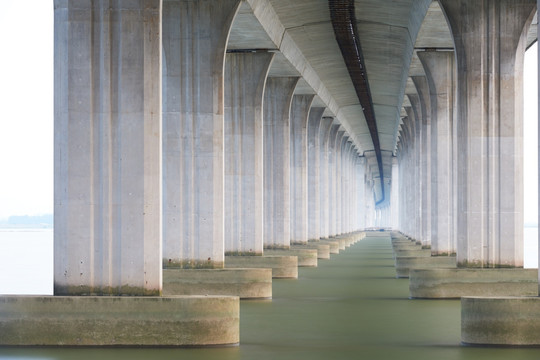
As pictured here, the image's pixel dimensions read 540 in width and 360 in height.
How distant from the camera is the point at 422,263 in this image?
36.3 m

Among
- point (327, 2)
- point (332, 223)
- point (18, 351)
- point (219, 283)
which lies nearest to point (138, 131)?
point (18, 351)

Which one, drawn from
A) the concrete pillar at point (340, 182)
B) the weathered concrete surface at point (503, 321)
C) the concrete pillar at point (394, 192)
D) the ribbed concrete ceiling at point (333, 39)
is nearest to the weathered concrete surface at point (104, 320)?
the weathered concrete surface at point (503, 321)

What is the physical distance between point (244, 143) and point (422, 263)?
326 inches

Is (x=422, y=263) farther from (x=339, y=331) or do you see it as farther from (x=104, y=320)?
(x=104, y=320)

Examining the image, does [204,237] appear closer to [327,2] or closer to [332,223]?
[327,2]

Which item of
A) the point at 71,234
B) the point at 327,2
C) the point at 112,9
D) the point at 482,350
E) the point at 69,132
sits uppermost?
the point at 327,2

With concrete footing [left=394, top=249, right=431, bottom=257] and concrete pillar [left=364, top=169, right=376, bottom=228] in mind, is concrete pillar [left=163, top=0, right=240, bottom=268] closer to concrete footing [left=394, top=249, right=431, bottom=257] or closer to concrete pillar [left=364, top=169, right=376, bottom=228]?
concrete footing [left=394, top=249, right=431, bottom=257]

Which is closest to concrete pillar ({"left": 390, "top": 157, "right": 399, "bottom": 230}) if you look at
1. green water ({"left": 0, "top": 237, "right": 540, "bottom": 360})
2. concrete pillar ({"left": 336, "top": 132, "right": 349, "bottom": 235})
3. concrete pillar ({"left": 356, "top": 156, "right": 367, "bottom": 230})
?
concrete pillar ({"left": 356, "top": 156, "right": 367, "bottom": 230})

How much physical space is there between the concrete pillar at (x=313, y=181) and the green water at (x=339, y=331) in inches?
1281

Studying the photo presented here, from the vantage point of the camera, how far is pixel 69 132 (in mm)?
19531

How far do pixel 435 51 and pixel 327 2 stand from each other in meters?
5.21

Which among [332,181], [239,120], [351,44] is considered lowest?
[332,181]

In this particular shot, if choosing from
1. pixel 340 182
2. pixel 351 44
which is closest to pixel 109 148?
pixel 351 44

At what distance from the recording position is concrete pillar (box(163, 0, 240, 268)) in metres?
29.8
